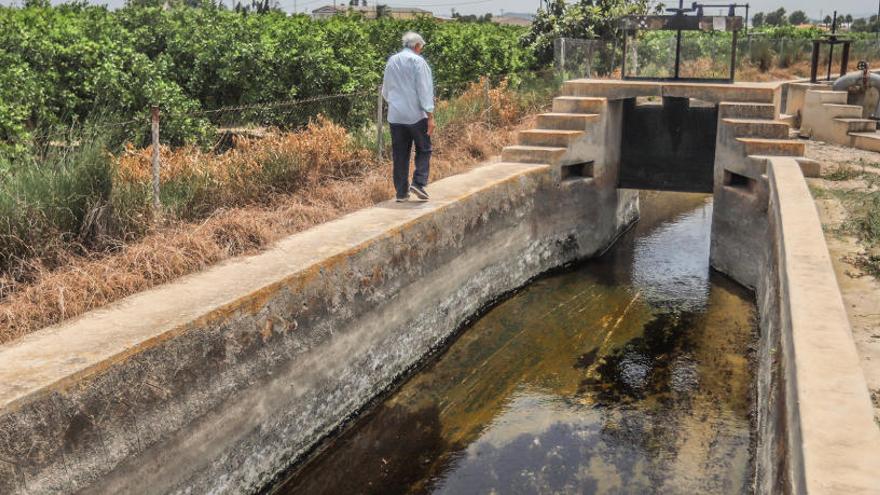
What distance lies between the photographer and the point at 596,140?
1327cm

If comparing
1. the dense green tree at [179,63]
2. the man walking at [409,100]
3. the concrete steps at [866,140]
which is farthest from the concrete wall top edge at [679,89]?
the man walking at [409,100]

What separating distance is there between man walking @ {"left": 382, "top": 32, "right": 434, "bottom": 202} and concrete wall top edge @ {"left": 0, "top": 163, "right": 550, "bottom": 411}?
752mm

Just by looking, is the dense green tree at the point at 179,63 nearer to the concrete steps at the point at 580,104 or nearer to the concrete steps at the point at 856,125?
the concrete steps at the point at 580,104

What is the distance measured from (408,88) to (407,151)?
2.44 ft

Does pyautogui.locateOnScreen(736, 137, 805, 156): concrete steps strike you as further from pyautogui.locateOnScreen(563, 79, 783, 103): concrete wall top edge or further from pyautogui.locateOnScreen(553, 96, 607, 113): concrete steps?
pyautogui.locateOnScreen(553, 96, 607, 113): concrete steps

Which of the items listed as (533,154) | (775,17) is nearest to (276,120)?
(533,154)

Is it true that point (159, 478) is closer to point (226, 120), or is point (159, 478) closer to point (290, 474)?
point (290, 474)

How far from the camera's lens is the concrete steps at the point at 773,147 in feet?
38.0

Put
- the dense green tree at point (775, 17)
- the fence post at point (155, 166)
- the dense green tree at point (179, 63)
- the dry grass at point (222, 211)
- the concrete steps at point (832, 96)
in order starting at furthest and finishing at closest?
the dense green tree at point (775, 17), the concrete steps at point (832, 96), the dense green tree at point (179, 63), the fence post at point (155, 166), the dry grass at point (222, 211)

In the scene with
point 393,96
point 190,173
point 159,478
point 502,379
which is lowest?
point 502,379

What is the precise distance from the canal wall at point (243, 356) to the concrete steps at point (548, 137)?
7.89ft

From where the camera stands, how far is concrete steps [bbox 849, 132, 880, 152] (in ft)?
45.8

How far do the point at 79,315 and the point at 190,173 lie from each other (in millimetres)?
2932

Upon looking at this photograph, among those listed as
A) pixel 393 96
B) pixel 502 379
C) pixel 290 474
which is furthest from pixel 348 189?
pixel 290 474
